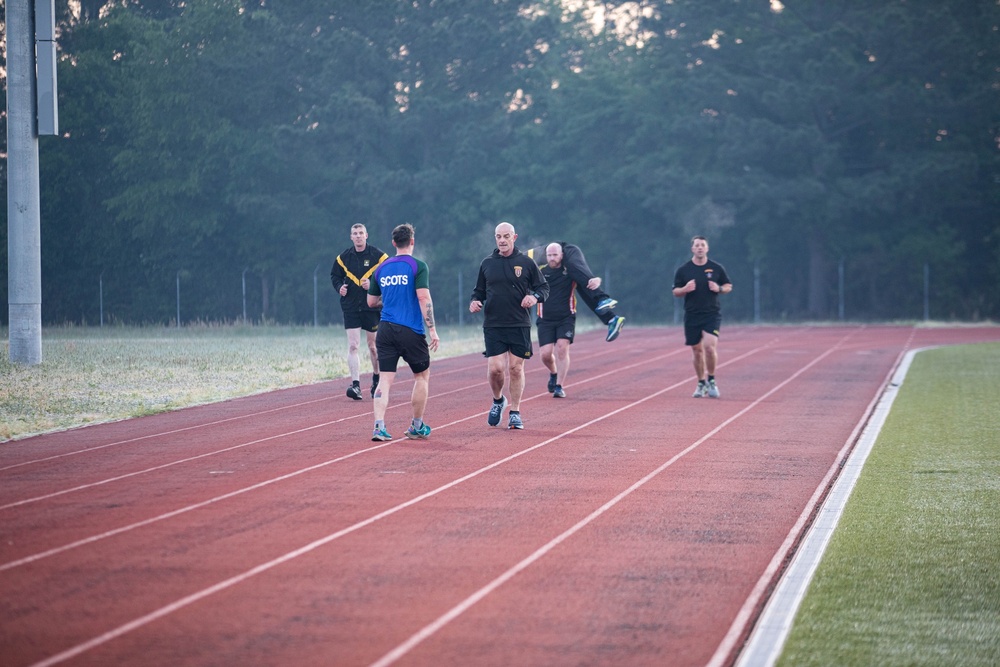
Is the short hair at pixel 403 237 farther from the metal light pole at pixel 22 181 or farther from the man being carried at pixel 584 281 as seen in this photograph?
the metal light pole at pixel 22 181

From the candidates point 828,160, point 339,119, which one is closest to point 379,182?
point 339,119

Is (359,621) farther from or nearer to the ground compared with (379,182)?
nearer to the ground

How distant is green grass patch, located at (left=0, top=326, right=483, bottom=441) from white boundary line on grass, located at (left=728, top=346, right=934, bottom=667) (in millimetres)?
8372

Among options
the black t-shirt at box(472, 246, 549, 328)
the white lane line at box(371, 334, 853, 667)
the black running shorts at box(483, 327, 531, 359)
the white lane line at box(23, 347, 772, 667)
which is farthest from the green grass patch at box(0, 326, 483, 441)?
the white lane line at box(371, 334, 853, 667)

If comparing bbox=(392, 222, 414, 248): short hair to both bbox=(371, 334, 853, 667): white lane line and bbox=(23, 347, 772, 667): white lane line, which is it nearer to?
bbox=(23, 347, 772, 667): white lane line

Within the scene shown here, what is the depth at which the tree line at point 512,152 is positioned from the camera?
47750mm

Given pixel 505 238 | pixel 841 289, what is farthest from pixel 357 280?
pixel 841 289

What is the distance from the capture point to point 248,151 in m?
51.7

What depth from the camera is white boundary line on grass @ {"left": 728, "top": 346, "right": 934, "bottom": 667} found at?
19.0 ft

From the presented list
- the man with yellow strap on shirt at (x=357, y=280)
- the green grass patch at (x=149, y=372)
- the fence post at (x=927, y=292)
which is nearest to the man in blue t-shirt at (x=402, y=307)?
the man with yellow strap on shirt at (x=357, y=280)

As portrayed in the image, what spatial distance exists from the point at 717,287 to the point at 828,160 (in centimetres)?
3183

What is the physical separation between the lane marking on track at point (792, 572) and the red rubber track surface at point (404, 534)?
→ 5 centimetres

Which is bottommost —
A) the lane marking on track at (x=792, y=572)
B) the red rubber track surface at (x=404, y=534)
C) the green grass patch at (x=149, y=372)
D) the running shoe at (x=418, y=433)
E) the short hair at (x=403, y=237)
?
the lane marking on track at (x=792, y=572)

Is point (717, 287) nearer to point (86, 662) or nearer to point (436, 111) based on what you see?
point (86, 662)
